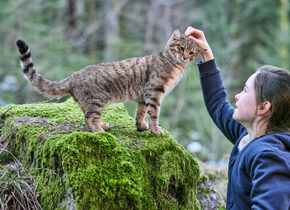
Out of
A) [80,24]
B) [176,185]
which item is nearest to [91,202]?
[176,185]

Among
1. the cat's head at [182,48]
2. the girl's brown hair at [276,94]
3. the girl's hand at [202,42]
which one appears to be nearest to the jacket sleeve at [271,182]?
the girl's brown hair at [276,94]

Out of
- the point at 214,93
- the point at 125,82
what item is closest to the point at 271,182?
the point at 214,93

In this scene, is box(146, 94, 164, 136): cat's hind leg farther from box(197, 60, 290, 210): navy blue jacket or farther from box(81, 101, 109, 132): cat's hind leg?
box(197, 60, 290, 210): navy blue jacket

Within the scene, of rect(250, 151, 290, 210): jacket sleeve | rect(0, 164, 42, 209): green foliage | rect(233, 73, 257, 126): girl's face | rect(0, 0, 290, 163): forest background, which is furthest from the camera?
rect(0, 0, 290, 163): forest background

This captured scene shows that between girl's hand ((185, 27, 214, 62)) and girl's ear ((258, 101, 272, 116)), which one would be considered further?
girl's hand ((185, 27, 214, 62))

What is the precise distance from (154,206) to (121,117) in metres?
1.72

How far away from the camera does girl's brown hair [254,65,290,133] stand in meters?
1.80

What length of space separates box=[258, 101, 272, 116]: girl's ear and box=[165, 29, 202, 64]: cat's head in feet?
5.54

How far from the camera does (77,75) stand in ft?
11.0

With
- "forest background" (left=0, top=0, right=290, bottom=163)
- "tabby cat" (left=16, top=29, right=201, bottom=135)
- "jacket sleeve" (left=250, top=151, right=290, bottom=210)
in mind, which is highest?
"forest background" (left=0, top=0, right=290, bottom=163)

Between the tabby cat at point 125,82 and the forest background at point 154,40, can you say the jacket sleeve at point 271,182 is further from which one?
the forest background at point 154,40

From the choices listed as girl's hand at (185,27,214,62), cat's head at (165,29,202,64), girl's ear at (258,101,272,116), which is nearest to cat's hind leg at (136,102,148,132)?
cat's head at (165,29,202,64)

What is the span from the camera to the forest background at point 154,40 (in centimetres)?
874

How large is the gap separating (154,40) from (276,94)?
48.1 ft
